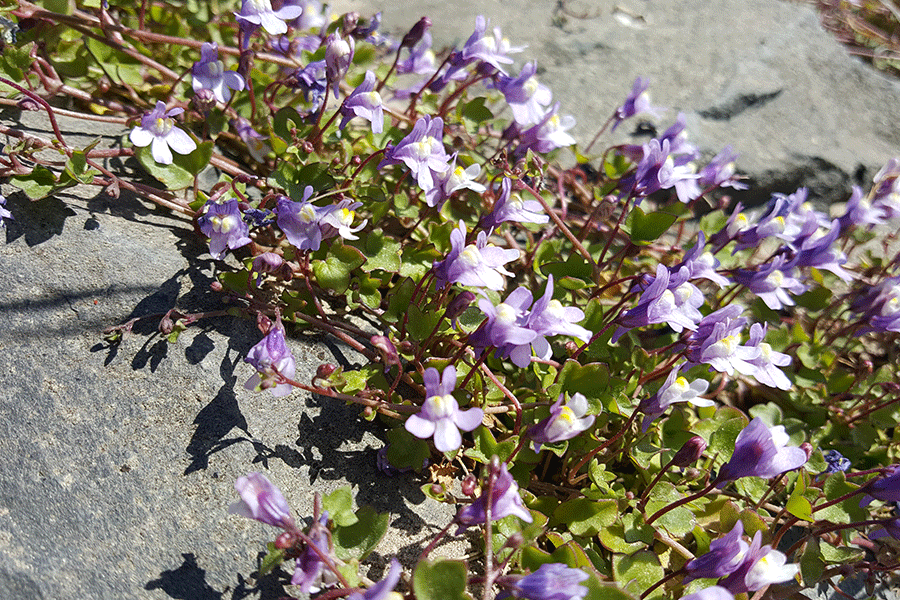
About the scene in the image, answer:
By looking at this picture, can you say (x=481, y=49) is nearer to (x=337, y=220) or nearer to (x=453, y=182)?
(x=453, y=182)

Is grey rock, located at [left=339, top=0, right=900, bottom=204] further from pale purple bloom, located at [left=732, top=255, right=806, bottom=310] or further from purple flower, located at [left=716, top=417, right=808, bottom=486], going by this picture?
purple flower, located at [left=716, top=417, right=808, bottom=486]

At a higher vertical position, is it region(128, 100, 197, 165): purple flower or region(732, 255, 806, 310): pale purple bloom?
region(128, 100, 197, 165): purple flower

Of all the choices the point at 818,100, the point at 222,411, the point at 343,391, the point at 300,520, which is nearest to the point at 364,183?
the point at 343,391

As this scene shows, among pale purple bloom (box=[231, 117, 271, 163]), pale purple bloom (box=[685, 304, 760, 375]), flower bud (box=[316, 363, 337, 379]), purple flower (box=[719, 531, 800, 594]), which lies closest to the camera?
purple flower (box=[719, 531, 800, 594])

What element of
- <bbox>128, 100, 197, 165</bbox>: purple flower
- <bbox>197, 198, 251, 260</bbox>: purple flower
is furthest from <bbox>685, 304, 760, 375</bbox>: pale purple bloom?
<bbox>128, 100, 197, 165</bbox>: purple flower

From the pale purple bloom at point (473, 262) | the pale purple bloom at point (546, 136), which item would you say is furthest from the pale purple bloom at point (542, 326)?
the pale purple bloom at point (546, 136)

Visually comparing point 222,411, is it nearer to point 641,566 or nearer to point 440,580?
point 440,580

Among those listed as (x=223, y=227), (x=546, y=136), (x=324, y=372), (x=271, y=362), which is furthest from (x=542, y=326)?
(x=546, y=136)
